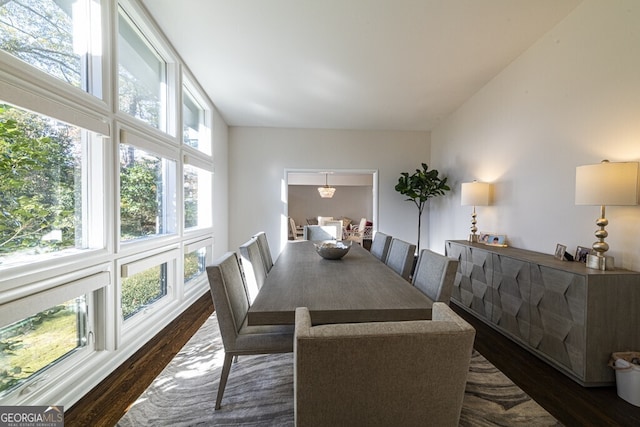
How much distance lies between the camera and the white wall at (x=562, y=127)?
201 cm

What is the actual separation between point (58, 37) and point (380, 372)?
2.54 meters

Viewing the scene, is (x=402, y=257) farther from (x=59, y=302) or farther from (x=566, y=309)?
(x=59, y=302)

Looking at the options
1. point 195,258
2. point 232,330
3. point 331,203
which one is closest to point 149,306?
point 195,258

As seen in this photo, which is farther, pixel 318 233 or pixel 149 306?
pixel 318 233

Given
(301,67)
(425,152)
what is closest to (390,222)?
(425,152)

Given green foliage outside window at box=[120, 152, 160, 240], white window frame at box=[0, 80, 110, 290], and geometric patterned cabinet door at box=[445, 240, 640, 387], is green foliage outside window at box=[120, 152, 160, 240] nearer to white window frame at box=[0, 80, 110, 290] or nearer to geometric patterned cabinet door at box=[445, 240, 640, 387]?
white window frame at box=[0, 80, 110, 290]

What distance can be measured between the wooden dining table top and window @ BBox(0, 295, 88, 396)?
1.31 meters

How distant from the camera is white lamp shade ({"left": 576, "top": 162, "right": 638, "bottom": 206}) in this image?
1.79 m

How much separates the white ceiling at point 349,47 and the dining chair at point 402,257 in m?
2.06

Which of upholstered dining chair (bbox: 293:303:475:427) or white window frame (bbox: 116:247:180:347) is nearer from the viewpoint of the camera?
upholstered dining chair (bbox: 293:303:475:427)

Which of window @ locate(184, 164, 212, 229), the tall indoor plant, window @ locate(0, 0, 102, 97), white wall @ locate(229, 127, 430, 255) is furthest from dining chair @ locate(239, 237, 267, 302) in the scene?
the tall indoor plant

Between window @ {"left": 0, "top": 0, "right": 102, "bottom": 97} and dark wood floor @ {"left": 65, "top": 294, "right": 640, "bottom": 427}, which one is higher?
window @ {"left": 0, "top": 0, "right": 102, "bottom": 97}

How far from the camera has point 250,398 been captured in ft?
5.78

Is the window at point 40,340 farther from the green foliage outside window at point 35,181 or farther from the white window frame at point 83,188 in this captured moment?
the green foliage outside window at point 35,181
